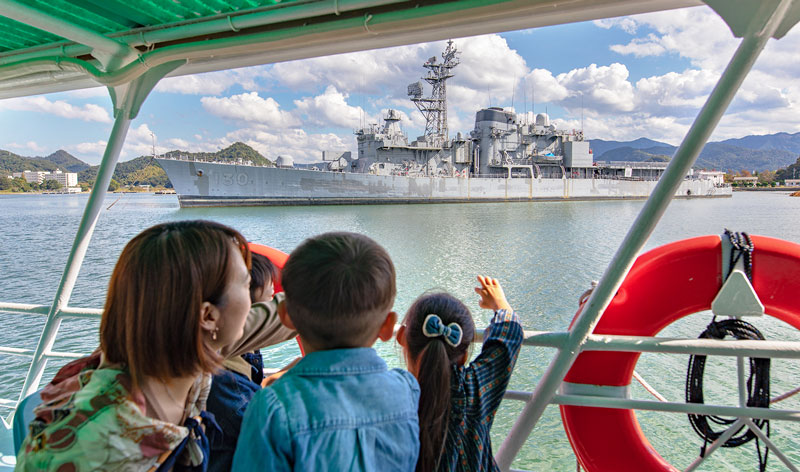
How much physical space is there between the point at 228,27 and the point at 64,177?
90831mm

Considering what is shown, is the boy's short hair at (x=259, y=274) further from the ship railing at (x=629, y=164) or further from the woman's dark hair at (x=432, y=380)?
the ship railing at (x=629, y=164)

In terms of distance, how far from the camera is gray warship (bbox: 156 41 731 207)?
2444 cm

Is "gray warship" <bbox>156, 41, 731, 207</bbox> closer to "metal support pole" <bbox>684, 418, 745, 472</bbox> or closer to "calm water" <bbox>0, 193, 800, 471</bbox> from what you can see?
"calm water" <bbox>0, 193, 800, 471</bbox>

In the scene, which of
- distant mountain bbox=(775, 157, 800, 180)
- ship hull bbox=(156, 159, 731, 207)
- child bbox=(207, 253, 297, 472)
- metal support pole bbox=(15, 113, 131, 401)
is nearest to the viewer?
child bbox=(207, 253, 297, 472)

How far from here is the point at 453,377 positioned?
32.8 inches

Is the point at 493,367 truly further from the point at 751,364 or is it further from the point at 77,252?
the point at 77,252

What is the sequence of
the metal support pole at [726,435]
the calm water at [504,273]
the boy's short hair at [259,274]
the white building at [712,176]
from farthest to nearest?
the white building at [712,176] → the calm water at [504,273] → the metal support pole at [726,435] → the boy's short hair at [259,274]

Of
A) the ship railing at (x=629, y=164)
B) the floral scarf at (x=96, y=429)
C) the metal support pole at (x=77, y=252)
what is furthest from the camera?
the ship railing at (x=629, y=164)

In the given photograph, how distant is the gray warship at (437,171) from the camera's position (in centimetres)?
2444

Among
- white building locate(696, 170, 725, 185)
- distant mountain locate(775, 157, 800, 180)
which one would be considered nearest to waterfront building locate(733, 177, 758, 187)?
distant mountain locate(775, 157, 800, 180)

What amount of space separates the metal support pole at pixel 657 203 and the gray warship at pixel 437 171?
24.7m

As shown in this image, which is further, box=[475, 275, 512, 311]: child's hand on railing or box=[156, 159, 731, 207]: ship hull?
box=[156, 159, 731, 207]: ship hull

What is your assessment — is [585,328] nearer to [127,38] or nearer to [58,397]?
[58,397]

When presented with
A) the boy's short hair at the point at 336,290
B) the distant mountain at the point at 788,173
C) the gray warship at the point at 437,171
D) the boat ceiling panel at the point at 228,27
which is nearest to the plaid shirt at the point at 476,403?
the boy's short hair at the point at 336,290
